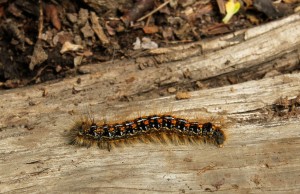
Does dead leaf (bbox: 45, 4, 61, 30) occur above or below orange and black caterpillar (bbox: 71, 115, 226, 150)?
above

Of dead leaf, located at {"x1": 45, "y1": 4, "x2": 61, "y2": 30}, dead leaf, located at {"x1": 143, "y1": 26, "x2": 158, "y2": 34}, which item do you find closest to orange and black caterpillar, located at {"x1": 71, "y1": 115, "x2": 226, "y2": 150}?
dead leaf, located at {"x1": 143, "y1": 26, "x2": 158, "y2": 34}

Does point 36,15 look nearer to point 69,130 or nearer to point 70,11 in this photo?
point 70,11

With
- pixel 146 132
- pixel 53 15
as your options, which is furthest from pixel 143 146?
pixel 53 15

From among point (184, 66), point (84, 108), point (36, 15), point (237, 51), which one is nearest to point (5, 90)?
point (84, 108)

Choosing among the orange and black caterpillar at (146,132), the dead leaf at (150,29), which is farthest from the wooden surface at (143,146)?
the dead leaf at (150,29)

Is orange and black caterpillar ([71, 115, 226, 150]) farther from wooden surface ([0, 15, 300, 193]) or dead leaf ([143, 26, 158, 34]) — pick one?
dead leaf ([143, 26, 158, 34])

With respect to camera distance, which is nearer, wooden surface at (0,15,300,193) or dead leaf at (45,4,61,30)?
wooden surface at (0,15,300,193)

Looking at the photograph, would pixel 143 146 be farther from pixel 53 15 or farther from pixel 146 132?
pixel 53 15
